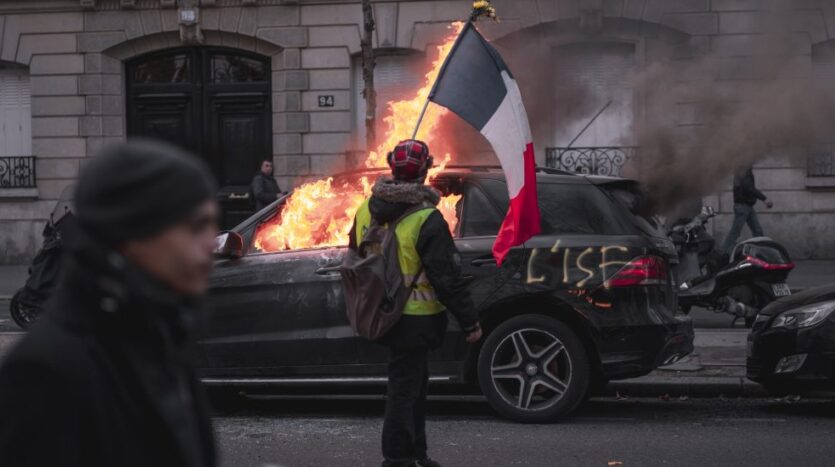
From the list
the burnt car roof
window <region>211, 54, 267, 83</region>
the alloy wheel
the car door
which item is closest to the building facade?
window <region>211, 54, 267, 83</region>

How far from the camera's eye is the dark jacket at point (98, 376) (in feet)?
6.30

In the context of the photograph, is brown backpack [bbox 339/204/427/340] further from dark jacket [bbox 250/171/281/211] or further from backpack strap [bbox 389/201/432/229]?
dark jacket [bbox 250/171/281/211]

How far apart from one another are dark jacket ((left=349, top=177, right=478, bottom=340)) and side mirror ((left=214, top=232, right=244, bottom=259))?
5.61 feet

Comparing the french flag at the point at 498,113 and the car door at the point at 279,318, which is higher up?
the french flag at the point at 498,113

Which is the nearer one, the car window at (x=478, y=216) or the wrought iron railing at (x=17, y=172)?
the car window at (x=478, y=216)

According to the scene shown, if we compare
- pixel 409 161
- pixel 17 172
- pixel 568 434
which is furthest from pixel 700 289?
pixel 17 172

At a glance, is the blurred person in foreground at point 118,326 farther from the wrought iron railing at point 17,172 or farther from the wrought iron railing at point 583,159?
the wrought iron railing at point 17,172

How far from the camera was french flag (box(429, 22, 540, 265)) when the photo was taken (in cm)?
710

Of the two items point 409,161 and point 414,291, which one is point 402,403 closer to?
point 414,291

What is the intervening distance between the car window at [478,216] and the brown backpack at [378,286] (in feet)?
5.48

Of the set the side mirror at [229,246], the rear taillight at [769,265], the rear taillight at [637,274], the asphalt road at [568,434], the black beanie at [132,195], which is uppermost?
the black beanie at [132,195]

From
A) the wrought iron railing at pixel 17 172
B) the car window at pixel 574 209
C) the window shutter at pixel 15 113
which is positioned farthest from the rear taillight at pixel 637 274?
the window shutter at pixel 15 113

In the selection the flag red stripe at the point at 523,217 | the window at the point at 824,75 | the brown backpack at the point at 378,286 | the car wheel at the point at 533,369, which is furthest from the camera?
the window at the point at 824,75

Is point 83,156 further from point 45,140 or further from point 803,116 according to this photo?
point 803,116
